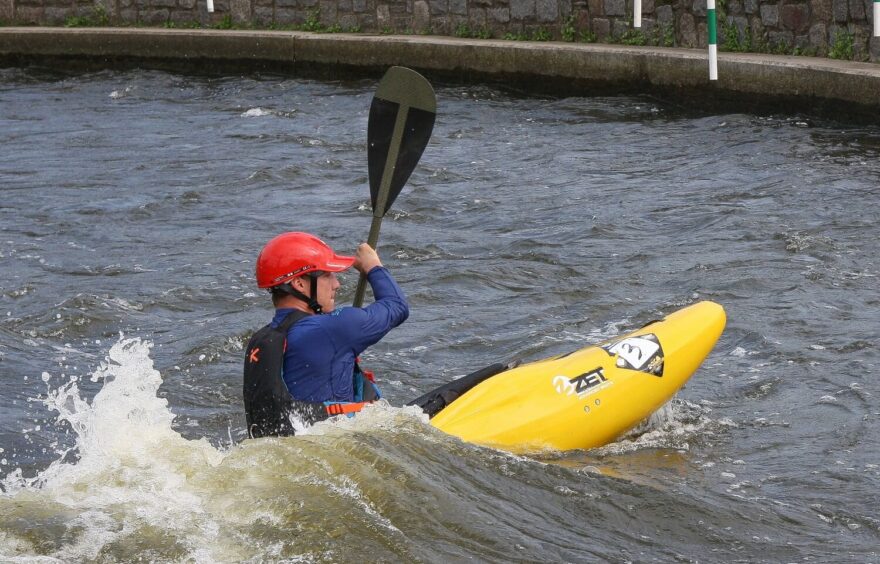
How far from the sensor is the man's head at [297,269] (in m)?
4.46

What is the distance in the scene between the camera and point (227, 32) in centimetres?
1573

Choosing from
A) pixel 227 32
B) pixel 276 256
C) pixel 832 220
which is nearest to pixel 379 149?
pixel 276 256

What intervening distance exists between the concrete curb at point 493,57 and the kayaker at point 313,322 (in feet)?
22.7

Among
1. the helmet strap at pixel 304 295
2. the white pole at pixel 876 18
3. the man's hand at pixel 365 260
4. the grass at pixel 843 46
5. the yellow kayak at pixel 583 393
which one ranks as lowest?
the yellow kayak at pixel 583 393

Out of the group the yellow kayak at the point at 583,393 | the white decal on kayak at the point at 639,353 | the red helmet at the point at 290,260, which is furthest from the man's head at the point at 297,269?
the white decal on kayak at the point at 639,353

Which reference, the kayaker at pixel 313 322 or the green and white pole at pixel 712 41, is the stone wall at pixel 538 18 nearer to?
the green and white pole at pixel 712 41

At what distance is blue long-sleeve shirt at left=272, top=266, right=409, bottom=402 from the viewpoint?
14.4 ft

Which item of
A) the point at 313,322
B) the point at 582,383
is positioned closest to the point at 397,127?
the point at 582,383

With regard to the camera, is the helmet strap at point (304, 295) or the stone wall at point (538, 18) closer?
the helmet strap at point (304, 295)

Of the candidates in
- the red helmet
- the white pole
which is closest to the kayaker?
Result: the red helmet

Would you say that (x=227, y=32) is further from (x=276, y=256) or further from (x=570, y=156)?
(x=276, y=256)

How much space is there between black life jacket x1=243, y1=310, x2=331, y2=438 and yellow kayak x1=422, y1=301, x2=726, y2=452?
2.12 ft

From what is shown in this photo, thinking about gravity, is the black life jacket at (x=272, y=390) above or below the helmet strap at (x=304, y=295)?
below

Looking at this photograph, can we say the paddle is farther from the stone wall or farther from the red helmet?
the stone wall
